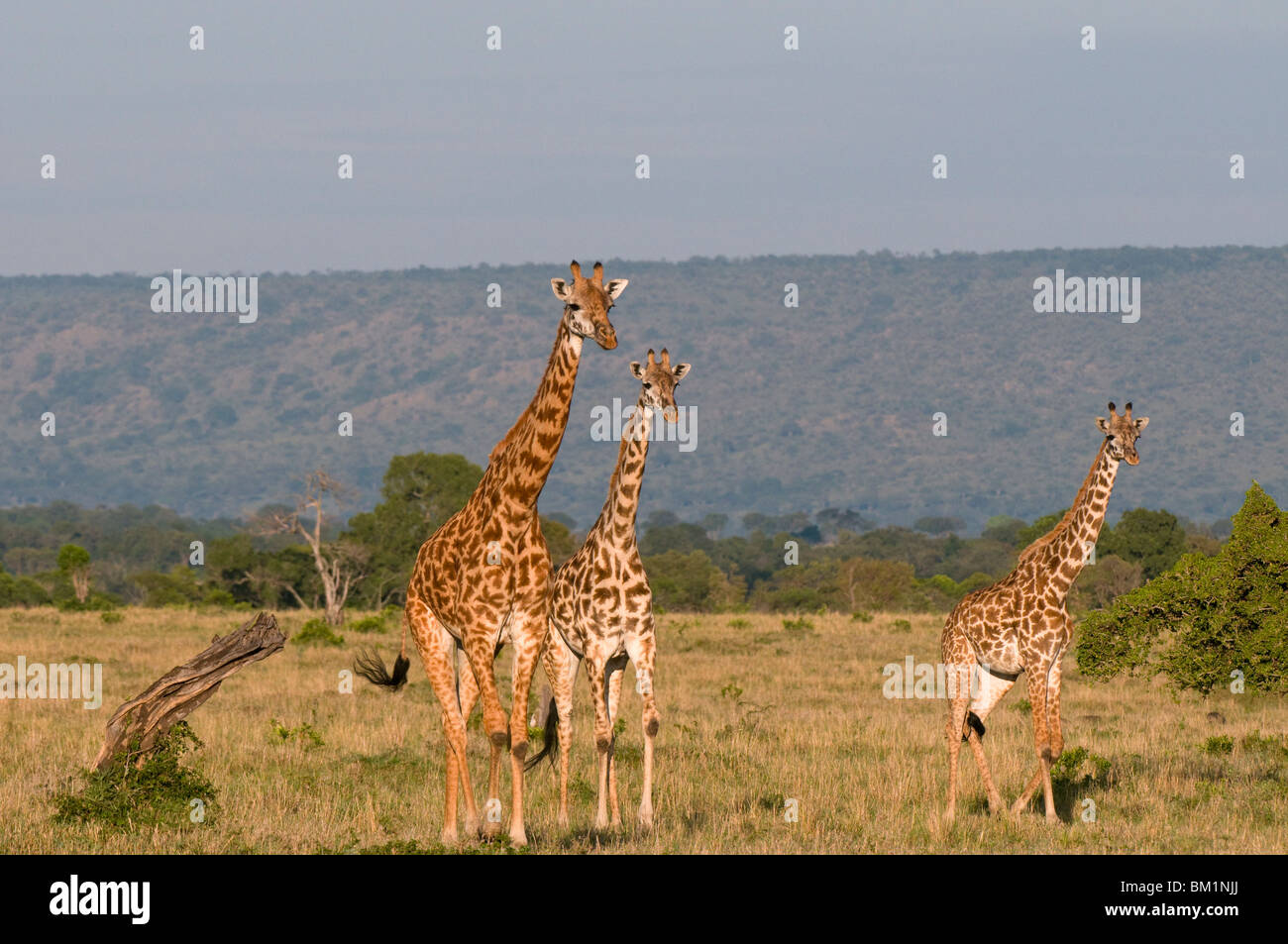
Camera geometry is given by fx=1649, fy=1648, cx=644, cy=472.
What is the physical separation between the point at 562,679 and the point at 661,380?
2.85 meters

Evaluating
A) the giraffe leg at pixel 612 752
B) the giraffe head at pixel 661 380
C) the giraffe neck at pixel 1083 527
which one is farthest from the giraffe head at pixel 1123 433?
the giraffe leg at pixel 612 752

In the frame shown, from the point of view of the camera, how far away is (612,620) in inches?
546

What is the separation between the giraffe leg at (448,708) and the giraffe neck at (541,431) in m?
1.30

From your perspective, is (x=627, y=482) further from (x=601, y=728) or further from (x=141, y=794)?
(x=141, y=794)

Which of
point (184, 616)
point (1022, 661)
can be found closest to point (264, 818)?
point (1022, 661)

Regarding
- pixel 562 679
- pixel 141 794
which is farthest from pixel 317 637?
pixel 562 679

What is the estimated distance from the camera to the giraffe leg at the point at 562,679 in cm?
1380

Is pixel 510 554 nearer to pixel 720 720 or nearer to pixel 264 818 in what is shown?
pixel 264 818

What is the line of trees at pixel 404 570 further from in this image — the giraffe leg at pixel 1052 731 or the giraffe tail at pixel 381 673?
the giraffe leg at pixel 1052 731

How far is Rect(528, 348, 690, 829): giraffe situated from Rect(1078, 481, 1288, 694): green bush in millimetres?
5541

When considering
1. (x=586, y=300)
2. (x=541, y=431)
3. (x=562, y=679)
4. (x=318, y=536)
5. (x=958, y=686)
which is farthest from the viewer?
(x=318, y=536)

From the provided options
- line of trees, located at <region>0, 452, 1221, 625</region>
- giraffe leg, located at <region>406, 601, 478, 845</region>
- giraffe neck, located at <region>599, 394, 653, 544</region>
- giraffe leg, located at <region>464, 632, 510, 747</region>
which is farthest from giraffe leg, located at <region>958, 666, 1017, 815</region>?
line of trees, located at <region>0, 452, 1221, 625</region>

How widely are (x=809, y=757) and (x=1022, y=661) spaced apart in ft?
13.2

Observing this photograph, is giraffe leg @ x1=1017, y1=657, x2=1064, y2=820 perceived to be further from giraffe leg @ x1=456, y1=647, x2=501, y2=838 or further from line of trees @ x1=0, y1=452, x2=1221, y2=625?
line of trees @ x1=0, y1=452, x2=1221, y2=625
